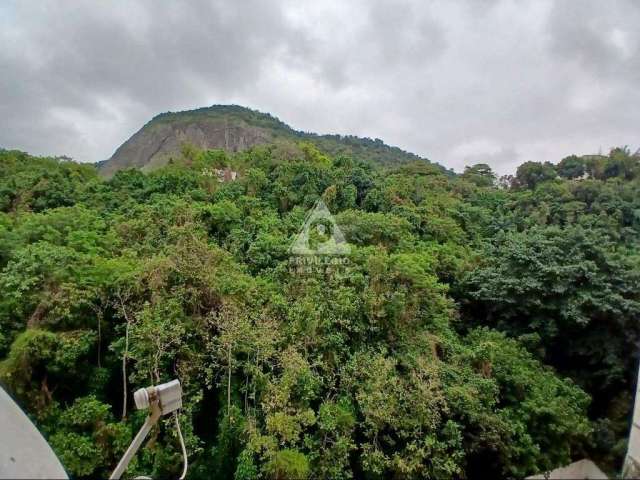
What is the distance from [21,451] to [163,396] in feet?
2.83

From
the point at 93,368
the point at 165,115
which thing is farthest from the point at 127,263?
the point at 165,115

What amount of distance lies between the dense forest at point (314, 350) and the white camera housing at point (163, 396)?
12.7 feet

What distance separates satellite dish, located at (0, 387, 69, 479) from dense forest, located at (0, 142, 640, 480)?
11.5 feet

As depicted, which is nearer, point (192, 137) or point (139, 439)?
point (139, 439)

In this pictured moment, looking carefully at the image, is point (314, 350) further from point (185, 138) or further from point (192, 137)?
point (192, 137)

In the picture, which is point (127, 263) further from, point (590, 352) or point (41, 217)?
point (590, 352)

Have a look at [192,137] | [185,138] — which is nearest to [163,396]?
[185,138]

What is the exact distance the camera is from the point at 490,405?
19.4ft

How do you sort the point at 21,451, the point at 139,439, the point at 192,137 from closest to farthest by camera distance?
the point at 139,439 → the point at 21,451 → the point at 192,137

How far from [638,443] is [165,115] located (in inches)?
1556

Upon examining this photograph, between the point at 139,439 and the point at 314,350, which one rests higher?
the point at 139,439

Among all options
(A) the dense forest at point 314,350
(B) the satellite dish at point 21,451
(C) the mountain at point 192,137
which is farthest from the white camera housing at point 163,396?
(C) the mountain at point 192,137

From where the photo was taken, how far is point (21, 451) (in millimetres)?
1731

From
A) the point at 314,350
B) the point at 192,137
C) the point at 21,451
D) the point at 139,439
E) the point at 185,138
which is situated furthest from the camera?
the point at 192,137
